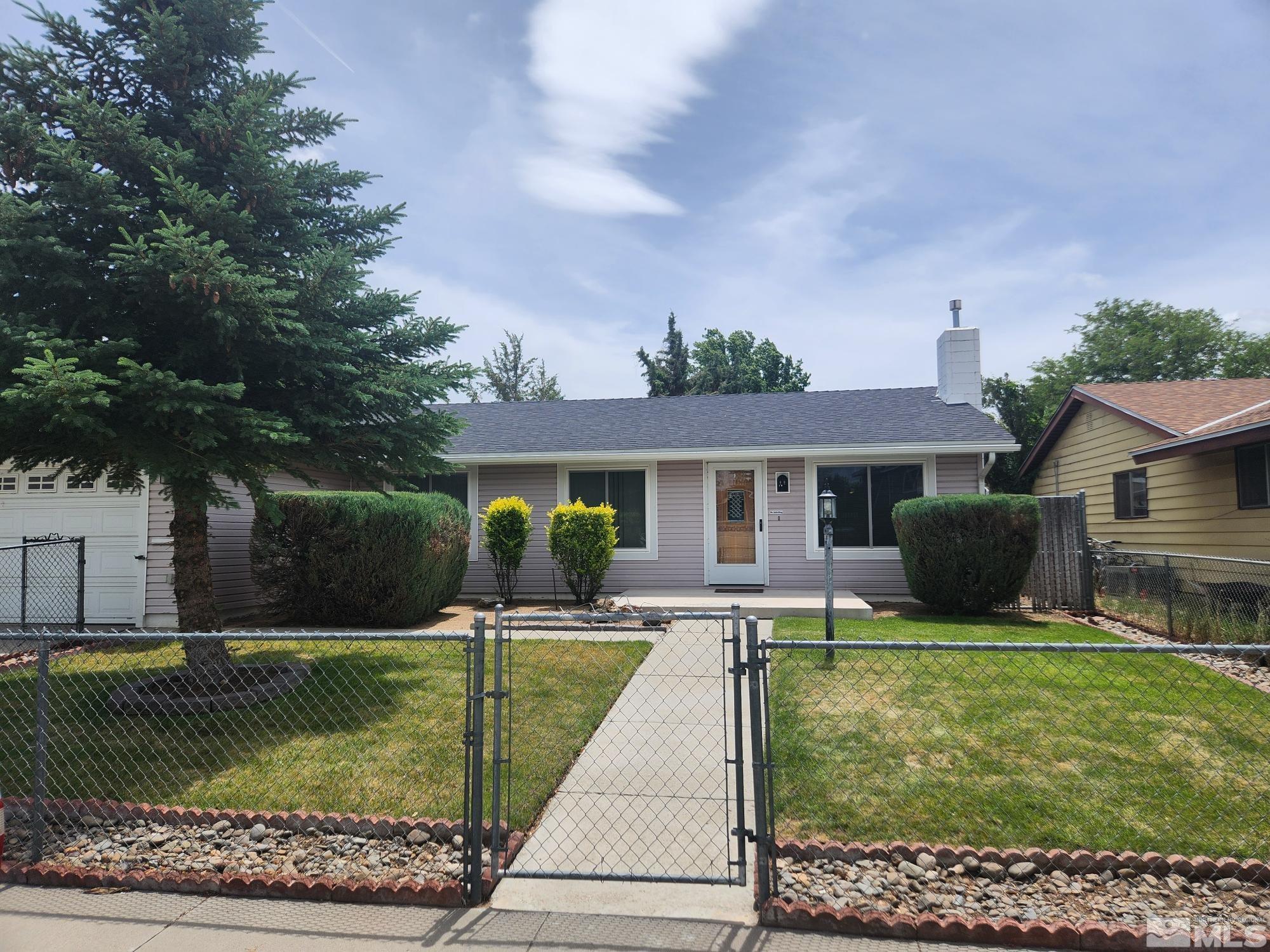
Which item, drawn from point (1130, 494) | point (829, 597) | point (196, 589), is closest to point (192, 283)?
point (196, 589)

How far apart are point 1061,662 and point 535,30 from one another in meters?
8.72

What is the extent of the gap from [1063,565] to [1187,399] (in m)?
5.40

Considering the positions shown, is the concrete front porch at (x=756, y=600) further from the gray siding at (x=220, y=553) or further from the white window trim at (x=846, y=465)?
the gray siding at (x=220, y=553)

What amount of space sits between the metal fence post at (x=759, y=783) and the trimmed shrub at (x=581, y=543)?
8310mm

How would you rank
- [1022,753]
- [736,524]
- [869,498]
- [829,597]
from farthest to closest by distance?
[736,524] < [869,498] < [829,597] < [1022,753]

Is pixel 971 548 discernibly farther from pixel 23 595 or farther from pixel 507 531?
pixel 23 595

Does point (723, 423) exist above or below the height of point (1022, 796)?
above

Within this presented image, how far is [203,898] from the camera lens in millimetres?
3084

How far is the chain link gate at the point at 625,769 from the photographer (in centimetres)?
318

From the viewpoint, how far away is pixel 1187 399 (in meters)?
13.3

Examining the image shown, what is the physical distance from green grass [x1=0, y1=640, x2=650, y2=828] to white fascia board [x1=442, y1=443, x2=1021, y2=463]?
5422mm

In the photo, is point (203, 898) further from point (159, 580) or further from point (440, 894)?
point (159, 580)

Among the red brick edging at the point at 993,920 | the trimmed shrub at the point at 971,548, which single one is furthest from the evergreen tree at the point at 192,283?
the trimmed shrub at the point at 971,548

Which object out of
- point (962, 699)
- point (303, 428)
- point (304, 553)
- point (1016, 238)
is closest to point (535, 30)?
point (303, 428)
